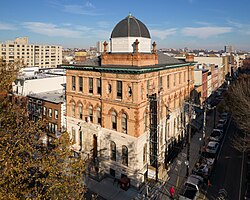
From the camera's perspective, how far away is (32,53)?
144m

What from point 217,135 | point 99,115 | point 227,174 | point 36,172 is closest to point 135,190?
point 99,115

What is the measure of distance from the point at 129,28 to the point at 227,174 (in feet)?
70.0

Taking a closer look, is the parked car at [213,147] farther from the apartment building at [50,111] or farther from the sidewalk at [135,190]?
the apartment building at [50,111]

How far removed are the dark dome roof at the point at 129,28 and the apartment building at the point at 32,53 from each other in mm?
119491

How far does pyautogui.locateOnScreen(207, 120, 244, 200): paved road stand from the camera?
80.4ft

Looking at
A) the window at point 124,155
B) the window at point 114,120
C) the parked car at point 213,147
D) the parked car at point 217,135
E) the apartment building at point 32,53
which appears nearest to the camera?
the window at point 124,155

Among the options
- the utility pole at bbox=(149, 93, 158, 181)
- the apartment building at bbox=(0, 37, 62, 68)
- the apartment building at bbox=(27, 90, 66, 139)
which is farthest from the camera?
the apartment building at bbox=(0, 37, 62, 68)

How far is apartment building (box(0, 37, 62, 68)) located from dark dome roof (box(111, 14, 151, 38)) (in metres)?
119

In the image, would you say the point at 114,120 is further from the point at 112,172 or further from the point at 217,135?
the point at 217,135

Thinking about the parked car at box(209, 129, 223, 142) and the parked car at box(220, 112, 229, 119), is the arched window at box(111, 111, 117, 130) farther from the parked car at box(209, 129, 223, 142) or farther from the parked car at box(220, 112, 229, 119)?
the parked car at box(220, 112, 229, 119)

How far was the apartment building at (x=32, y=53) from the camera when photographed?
440ft

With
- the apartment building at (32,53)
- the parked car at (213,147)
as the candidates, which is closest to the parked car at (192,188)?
the parked car at (213,147)

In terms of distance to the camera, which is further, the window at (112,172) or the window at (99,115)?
the window at (99,115)

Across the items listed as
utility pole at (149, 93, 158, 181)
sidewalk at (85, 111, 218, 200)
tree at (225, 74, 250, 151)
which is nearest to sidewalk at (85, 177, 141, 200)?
sidewalk at (85, 111, 218, 200)
